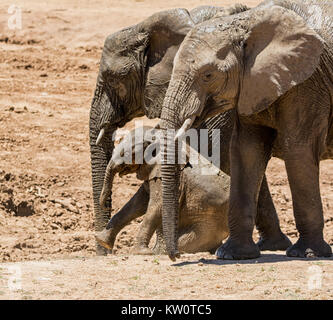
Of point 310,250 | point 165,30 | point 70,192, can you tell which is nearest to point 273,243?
point 310,250

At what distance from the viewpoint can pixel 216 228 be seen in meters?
9.95

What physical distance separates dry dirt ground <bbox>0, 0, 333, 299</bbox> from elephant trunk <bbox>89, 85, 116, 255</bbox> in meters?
0.67

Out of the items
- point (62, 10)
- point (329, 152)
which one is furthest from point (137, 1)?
point (329, 152)

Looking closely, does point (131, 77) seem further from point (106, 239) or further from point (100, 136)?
point (106, 239)

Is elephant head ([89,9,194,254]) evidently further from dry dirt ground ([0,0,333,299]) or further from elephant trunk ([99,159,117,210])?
dry dirt ground ([0,0,333,299])

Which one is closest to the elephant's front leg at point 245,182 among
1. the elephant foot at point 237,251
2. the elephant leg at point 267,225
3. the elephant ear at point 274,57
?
the elephant foot at point 237,251

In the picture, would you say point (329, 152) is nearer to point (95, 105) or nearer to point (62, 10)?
point (95, 105)

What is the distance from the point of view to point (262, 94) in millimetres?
8211

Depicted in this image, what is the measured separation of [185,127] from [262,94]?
67cm

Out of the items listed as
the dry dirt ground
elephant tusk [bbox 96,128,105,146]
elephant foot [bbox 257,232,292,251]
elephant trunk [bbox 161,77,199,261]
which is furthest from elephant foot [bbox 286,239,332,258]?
elephant tusk [bbox 96,128,105,146]

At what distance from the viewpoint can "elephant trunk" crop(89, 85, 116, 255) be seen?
10266 millimetres

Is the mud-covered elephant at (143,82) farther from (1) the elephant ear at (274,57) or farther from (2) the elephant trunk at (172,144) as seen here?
(2) the elephant trunk at (172,144)

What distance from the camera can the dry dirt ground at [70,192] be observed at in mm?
7457
